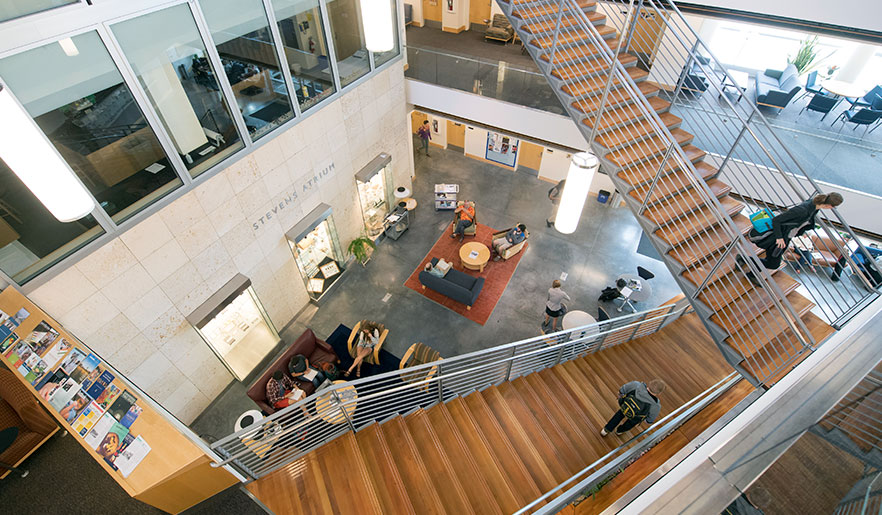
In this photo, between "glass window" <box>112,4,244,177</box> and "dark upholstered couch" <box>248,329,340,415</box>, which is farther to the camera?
"dark upholstered couch" <box>248,329,340,415</box>

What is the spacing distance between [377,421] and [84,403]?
3.04m

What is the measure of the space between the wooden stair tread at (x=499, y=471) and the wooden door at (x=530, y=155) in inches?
366

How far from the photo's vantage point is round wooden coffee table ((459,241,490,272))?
9377mm

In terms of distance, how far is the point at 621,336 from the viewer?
21.4ft

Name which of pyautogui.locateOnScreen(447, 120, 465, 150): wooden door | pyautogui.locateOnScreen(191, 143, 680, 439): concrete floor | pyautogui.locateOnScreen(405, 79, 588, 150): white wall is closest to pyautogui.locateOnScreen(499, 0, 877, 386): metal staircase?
pyautogui.locateOnScreen(405, 79, 588, 150): white wall

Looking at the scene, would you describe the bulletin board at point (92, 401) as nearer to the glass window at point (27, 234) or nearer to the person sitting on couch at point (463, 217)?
the glass window at point (27, 234)

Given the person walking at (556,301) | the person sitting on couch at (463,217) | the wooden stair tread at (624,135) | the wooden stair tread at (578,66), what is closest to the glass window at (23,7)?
the wooden stair tread at (578,66)

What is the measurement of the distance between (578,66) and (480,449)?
6.02 metres

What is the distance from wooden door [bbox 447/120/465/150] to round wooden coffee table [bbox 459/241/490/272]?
499cm

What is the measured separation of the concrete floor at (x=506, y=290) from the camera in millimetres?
8180

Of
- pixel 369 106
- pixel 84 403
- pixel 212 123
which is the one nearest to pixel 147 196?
pixel 212 123

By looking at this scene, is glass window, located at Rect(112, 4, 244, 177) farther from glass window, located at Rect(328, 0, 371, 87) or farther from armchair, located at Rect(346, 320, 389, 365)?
armchair, located at Rect(346, 320, 389, 365)

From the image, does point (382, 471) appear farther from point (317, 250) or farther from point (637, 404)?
point (317, 250)

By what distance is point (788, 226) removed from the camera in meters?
4.44
